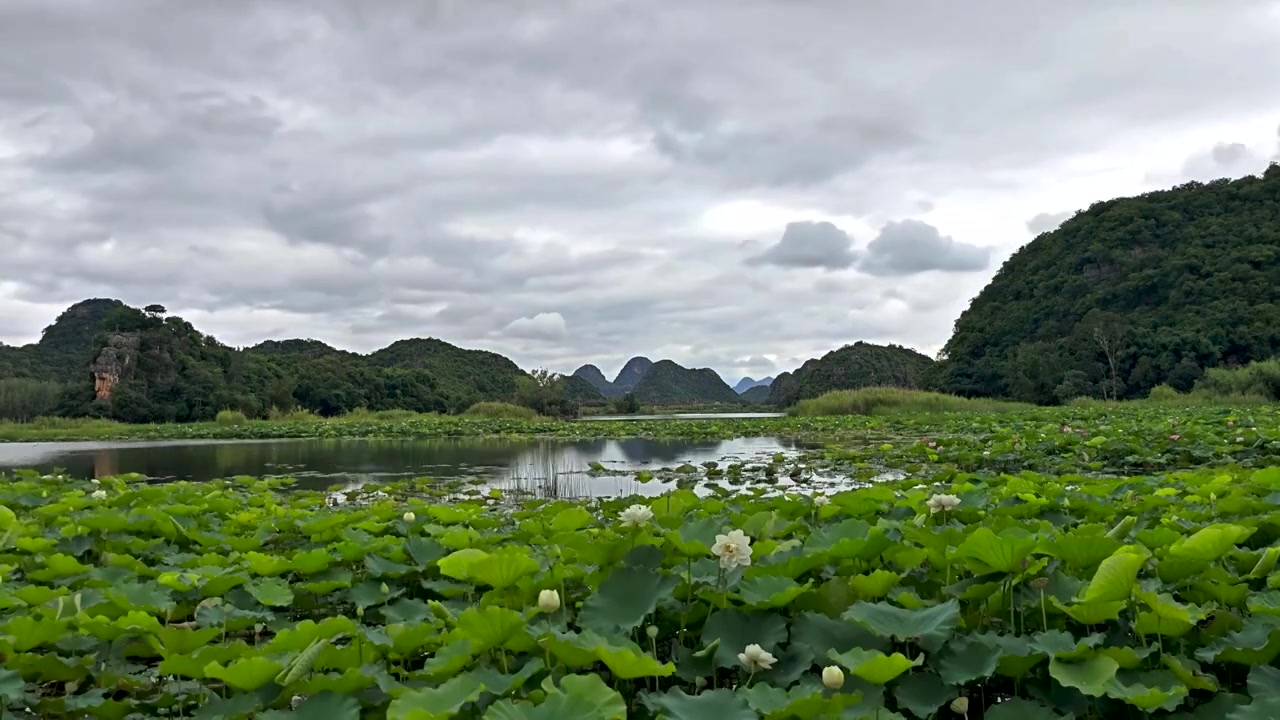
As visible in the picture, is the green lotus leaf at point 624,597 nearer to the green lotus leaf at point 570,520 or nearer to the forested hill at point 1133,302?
the green lotus leaf at point 570,520

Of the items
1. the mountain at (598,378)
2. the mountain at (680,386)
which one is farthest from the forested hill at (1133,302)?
the mountain at (598,378)

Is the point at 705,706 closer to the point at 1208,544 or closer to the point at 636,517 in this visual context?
the point at 636,517

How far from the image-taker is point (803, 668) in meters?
1.67

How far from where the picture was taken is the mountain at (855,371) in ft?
204

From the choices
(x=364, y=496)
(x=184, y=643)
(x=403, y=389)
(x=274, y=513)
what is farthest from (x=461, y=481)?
(x=403, y=389)

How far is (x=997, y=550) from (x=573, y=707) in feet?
3.67

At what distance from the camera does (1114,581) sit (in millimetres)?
1673

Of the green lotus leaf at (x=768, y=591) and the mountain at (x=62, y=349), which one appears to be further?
the mountain at (x=62, y=349)

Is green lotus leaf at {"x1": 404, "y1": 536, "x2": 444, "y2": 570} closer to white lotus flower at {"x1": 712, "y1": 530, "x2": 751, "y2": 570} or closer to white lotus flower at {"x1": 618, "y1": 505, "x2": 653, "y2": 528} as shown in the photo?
white lotus flower at {"x1": 618, "y1": 505, "x2": 653, "y2": 528}

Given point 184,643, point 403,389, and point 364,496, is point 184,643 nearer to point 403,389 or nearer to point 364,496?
point 364,496

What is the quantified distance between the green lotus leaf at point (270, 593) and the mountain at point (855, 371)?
189 feet

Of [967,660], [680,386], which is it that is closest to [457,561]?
[967,660]

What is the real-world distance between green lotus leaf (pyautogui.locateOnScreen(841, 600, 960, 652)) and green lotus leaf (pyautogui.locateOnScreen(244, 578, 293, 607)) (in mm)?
1870

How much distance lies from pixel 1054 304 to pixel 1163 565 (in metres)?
47.8
